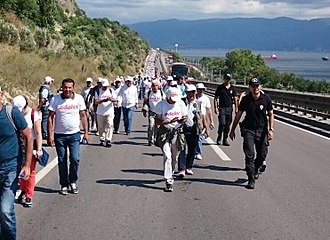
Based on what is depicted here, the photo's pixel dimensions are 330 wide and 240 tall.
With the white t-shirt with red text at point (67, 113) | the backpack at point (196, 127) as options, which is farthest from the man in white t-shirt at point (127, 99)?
the white t-shirt with red text at point (67, 113)

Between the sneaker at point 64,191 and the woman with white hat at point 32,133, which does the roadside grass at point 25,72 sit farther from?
the woman with white hat at point 32,133

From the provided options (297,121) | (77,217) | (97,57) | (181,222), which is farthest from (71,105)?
(97,57)

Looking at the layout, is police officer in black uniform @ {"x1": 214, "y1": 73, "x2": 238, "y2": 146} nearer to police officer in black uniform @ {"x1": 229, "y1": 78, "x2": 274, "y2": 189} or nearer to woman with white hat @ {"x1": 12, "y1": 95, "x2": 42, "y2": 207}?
police officer in black uniform @ {"x1": 229, "y1": 78, "x2": 274, "y2": 189}

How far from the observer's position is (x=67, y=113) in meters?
10.2

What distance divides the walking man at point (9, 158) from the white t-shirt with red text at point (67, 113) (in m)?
3.67

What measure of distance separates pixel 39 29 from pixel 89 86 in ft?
A: 93.2

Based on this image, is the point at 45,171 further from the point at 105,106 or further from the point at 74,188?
the point at 105,106

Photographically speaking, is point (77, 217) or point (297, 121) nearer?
point (77, 217)

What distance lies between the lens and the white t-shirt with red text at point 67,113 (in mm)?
10094

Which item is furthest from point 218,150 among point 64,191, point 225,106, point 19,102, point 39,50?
point 39,50

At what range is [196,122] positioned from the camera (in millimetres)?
11922

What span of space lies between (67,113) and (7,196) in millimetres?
3963

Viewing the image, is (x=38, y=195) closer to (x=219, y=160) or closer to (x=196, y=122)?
(x=196, y=122)

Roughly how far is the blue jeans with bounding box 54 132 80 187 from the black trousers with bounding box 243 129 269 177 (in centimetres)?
274
